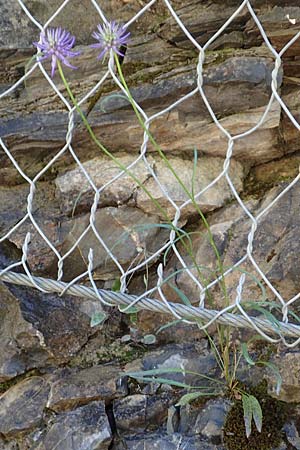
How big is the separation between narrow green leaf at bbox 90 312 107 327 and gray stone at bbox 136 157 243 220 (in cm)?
28

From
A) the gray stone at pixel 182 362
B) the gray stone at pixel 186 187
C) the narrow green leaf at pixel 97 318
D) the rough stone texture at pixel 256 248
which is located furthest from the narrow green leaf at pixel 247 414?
the gray stone at pixel 186 187

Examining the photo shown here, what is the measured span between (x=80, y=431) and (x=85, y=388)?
97 millimetres

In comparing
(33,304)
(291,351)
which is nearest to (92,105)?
(33,304)

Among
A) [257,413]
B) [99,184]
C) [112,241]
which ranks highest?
[99,184]

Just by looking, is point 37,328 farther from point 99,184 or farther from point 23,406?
point 99,184

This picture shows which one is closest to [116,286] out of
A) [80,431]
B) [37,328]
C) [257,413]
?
[37,328]

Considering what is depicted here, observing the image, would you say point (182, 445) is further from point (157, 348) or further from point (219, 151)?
point (219, 151)

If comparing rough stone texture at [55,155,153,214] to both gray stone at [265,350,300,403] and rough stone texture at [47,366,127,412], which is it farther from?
gray stone at [265,350,300,403]

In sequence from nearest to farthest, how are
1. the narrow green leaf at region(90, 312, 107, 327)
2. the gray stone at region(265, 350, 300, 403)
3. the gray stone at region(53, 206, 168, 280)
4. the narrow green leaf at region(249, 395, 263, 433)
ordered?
the narrow green leaf at region(249, 395, 263, 433), the gray stone at region(265, 350, 300, 403), the narrow green leaf at region(90, 312, 107, 327), the gray stone at region(53, 206, 168, 280)

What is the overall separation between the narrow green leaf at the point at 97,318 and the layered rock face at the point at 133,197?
4cm

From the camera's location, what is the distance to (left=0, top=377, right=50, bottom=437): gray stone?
4.54 feet

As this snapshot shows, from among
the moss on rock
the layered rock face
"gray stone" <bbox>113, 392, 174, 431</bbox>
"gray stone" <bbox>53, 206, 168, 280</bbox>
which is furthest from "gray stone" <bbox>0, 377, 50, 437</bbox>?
the moss on rock

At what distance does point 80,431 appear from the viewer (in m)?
1.34

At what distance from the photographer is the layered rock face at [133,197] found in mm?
1401
